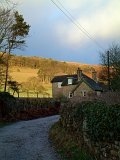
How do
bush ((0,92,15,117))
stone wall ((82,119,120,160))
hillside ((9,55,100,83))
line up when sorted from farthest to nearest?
hillside ((9,55,100,83))
bush ((0,92,15,117))
stone wall ((82,119,120,160))

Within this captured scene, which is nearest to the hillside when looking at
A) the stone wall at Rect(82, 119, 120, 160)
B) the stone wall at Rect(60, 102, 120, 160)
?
the stone wall at Rect(60, 102, 120, 160)

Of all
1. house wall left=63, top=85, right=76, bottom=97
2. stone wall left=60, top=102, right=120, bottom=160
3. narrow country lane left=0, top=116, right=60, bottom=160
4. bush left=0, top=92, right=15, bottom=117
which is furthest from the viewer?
house wall left=63, top=85, right=76, bottom=97

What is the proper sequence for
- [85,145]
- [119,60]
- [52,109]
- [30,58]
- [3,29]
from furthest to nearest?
[30,58] < [119,60] < [52,109] < [3,29] < [85,145]

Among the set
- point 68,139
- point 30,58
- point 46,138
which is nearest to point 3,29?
point 46,138

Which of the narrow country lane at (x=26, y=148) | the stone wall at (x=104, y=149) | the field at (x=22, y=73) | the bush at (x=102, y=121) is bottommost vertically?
the narrow country lane at (x=26, y=148)

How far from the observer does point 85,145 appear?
15.7 m

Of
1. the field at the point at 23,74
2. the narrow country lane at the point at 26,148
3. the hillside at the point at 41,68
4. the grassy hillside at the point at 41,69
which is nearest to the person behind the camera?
the narrow country lane at the point at 26,148

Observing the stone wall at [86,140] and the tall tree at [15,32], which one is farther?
the tall tree at [15,32]

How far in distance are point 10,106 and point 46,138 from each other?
19854 millimetres

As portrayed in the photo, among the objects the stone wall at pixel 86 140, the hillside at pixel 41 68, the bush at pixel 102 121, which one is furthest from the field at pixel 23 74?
the bush at pixel 102 121

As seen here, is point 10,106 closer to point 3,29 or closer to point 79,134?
point 3,29

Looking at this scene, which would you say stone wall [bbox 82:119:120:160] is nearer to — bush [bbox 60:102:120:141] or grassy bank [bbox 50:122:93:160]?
bush [bbox 60:102:120:141]

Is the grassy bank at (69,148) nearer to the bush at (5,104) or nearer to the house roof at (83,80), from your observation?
the bush at (5,104)

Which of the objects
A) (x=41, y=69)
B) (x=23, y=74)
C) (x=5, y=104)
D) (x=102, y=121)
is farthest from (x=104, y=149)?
(x=41, y=69)
